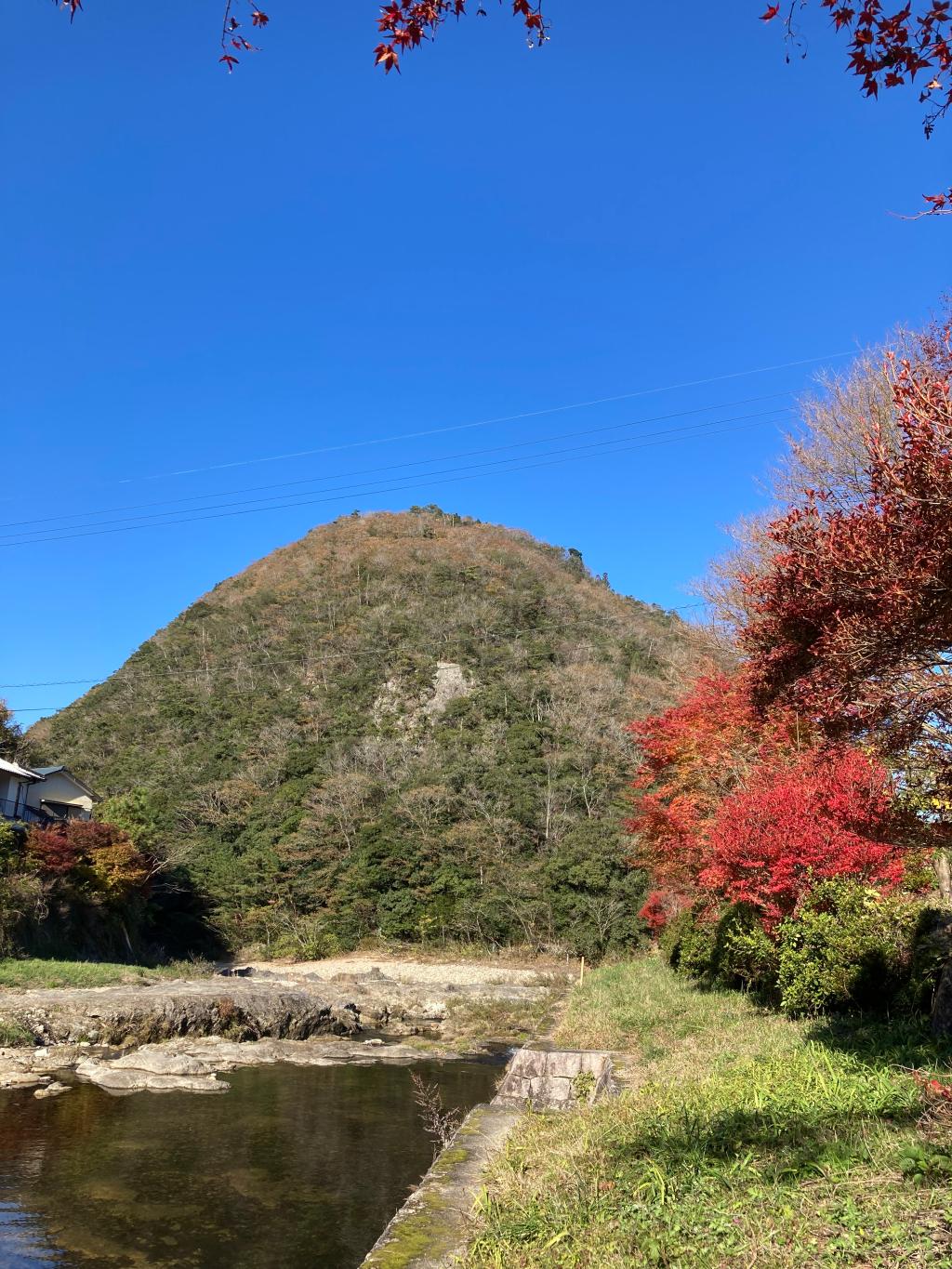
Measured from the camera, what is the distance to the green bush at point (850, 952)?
8578 mm

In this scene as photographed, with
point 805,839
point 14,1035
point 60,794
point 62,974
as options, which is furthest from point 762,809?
point 60,794

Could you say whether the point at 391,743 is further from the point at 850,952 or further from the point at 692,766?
the point at 850,952

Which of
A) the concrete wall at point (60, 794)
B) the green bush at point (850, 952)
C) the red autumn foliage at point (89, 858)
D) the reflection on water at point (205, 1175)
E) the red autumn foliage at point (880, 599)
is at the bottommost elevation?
the reflection on water at point (205, 1175)

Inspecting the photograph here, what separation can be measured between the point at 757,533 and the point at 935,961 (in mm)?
10513

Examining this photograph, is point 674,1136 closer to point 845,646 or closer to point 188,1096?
point 845,646

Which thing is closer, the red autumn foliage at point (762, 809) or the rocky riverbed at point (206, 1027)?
the red autumn foliage at point (762, 809)

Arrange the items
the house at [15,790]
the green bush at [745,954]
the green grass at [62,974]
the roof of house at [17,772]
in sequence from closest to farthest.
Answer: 1. the green bush at [745,954]
2. the green grass at [62,974]
3. the roof of house at [17,772]
4. the house at [15,790]


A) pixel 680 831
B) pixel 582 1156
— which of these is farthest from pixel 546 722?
pixel 582 1156

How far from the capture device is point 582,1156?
489cm

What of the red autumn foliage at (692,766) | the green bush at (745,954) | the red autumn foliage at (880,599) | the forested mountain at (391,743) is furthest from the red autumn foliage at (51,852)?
the red autumn foliage at (880,599)

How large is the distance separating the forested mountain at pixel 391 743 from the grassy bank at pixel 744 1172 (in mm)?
19112

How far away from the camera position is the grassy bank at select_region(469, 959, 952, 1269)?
130 inches

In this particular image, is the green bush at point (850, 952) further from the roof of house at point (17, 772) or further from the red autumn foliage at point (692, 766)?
the roof of house at point (17, 772)

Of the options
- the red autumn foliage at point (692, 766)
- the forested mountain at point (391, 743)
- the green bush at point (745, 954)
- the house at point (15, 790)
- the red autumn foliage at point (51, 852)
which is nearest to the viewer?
the green bush at point (745, 954)
